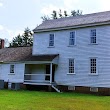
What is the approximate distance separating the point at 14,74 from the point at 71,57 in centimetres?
799

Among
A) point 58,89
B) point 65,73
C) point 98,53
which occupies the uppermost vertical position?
point 98,53

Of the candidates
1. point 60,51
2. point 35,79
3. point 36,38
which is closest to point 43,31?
point 36,38

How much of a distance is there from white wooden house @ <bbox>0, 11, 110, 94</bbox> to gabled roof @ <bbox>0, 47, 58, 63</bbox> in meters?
0.15

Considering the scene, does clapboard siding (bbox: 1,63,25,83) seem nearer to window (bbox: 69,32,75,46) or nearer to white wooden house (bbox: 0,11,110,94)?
white wooden house (bbox: 0,11,110,94)

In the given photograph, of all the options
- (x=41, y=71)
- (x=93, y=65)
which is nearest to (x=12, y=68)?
(x=41, y=71)

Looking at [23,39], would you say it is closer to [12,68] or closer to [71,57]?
[12,68]

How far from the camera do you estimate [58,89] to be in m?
28.8

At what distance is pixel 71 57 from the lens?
28422 millimetres

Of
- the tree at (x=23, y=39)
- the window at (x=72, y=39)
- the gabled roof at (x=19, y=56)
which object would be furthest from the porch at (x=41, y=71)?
the tree at (x=23, y=39)

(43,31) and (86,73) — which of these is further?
(43,31)

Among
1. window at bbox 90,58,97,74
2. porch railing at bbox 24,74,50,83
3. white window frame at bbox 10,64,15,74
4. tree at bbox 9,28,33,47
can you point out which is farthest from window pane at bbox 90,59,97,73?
tree at bbox 9,28,33,47

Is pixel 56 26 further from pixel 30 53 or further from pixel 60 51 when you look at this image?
pixel 30 53

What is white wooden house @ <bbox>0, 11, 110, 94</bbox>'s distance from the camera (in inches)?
1040

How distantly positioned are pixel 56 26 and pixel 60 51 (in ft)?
10.1
